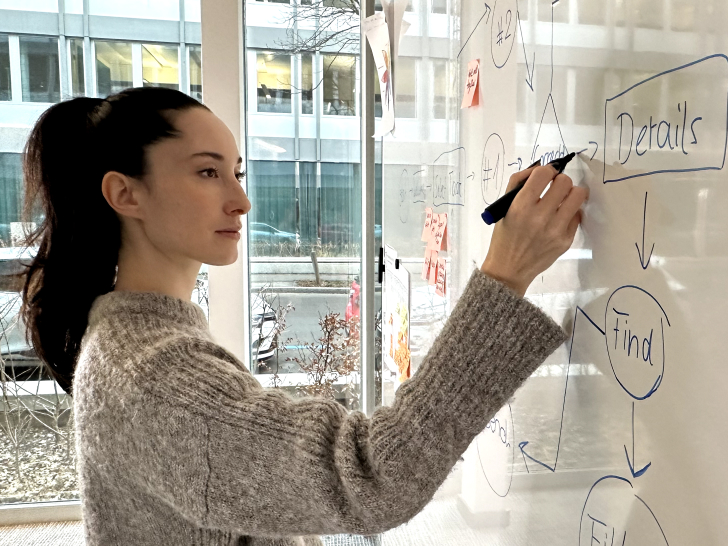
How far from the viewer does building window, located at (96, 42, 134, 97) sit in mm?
2258

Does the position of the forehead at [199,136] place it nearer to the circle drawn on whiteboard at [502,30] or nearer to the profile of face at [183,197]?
the profile of face at [183,197]

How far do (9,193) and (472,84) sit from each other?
2.14 metres

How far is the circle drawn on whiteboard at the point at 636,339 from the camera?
0.50 meters

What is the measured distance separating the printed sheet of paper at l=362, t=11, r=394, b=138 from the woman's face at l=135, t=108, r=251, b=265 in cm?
87

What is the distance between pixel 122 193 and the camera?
86 centimetres

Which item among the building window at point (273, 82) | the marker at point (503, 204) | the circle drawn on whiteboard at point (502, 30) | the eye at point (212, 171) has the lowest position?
the marker at point (503, 204)

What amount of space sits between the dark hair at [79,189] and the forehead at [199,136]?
1cm

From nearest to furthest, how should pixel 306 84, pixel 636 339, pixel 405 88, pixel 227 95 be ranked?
pixel 636 339 < pixel 405 88 < pixel 227 95 < pixel 306 84

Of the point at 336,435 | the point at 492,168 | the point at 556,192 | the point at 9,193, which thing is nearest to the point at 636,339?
the point at 556,192

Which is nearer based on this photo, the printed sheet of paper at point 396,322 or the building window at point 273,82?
the printed sheet of paper at point 396,322

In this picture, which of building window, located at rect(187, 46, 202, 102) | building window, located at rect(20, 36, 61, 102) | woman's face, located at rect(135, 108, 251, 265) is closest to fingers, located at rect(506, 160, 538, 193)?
woman's face, located at rect(135, 108, 251, 265)

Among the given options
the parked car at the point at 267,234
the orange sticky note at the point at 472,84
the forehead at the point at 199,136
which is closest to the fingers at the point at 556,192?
the orange sticky note at the point at 472,84

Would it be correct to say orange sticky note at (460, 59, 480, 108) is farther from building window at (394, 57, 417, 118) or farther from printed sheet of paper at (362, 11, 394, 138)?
printed sheet of paper at (362, 11, 394, 138)

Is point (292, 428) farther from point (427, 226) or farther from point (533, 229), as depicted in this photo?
point (427, 226)
